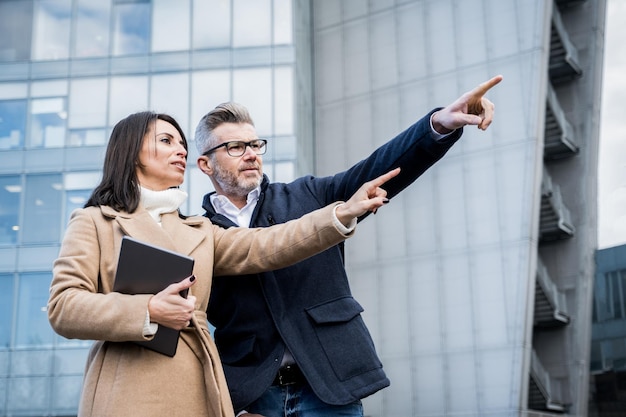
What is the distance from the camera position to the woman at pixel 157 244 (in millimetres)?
2998

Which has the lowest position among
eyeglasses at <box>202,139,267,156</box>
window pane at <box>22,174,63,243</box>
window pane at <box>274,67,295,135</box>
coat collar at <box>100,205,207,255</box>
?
coat collar at <box>100,205,207,255</box>

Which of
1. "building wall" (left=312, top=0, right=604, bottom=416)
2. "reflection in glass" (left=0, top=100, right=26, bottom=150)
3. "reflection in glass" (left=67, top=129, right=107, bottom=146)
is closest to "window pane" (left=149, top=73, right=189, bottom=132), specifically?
"reflection in glass" (left=67, top=129, right=107, bottom=146)

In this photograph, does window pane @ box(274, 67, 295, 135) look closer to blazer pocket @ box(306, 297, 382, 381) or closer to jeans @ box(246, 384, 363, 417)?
blazer pocket @ box(306, 297, 382, 381)

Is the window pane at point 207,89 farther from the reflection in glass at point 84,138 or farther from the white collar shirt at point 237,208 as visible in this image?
the white collar shirt at point 237,208

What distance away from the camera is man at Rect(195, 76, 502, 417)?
3.53 metres

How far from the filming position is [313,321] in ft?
12.0

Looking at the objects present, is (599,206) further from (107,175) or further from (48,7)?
(107,175)

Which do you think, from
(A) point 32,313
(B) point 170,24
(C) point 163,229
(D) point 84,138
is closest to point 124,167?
(C) point 163,229

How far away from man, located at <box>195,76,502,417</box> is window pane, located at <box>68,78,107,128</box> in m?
21.0

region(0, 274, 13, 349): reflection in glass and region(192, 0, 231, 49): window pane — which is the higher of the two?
region(192, 0, 231, 49): window pane

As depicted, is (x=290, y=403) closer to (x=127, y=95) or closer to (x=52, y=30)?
(x=127, y=95)

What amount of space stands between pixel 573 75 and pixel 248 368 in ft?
91.6

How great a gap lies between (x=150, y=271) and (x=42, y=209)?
21538 millimetres

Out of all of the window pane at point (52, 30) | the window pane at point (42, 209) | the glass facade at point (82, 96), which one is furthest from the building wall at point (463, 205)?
the window pane at point (42, 209)
